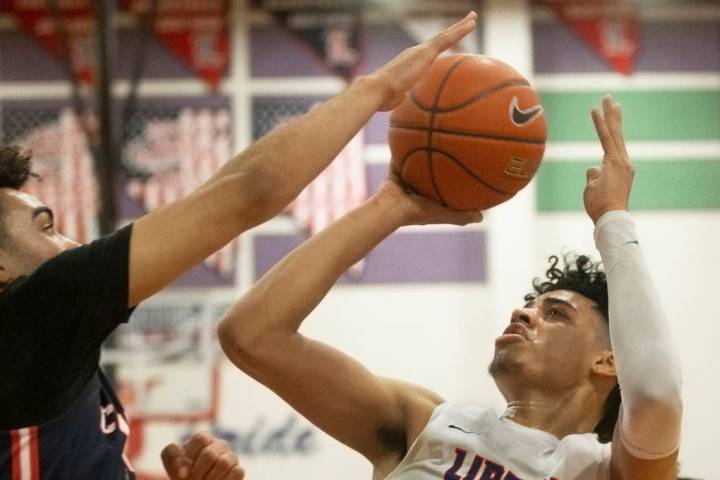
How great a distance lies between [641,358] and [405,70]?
88 centimetres

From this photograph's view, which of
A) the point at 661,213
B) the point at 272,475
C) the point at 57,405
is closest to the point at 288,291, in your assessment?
the point at 57,405

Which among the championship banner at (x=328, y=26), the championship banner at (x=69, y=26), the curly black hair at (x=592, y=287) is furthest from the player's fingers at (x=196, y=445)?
the championship banner at (x=69, y=26)

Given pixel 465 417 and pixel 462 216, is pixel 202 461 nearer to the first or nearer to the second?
pixel 465 417

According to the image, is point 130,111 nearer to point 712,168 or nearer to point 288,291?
point 712,168

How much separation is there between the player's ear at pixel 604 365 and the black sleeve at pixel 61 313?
1.63m

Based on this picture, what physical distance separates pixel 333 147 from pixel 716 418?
6.61 metres

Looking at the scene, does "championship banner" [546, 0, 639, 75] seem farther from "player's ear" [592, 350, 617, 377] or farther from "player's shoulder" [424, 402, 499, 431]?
"player's shoulder" [424, 402, 499, 431]

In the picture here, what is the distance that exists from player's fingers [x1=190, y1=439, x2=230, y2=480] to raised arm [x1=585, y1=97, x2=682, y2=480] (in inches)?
38.4

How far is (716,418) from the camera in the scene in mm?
8031

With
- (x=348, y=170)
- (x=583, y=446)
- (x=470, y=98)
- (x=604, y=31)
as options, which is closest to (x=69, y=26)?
(x=348, y=170)

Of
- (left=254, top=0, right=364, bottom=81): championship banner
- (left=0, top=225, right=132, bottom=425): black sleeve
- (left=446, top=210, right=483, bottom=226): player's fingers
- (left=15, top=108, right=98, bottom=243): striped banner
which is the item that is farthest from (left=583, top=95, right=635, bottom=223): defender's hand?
(left=15, top=108, right=98, bottom=243): striped banner

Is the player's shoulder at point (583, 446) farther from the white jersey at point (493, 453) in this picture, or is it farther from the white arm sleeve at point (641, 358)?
the white arm sleeve at point (641, 358)

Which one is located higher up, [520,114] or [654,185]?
[520,114]

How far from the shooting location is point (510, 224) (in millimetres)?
8133
